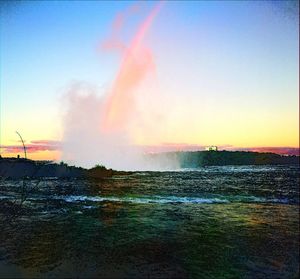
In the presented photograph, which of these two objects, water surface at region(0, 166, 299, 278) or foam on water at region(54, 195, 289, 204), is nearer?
water surface at region(0, 166, 299, 278)

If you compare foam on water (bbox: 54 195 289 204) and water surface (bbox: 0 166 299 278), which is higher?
water surface (bbox: 0 166 299 278)

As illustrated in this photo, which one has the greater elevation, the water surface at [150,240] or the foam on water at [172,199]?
the water surface at [150,240]

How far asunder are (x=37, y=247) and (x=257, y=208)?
20.3 metres

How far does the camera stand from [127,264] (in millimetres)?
15914

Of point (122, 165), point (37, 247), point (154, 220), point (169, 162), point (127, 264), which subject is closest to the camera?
point (127, 264)

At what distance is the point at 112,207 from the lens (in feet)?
109

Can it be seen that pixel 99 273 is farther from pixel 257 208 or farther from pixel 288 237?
pixel 257 208

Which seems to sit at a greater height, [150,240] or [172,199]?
[150,240]

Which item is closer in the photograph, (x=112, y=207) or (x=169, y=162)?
(x=112, y=207)

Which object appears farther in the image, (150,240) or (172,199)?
(172,199)

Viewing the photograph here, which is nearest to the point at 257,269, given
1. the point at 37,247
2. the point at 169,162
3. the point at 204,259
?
the point at 204,259

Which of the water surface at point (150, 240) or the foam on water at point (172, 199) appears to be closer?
the water surface at point (150, 240)

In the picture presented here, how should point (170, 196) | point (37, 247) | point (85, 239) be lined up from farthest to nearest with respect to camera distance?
point (170, 196) < point (85, 239) < point (37, 247)

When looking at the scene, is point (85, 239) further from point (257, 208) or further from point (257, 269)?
point (257, 208)
